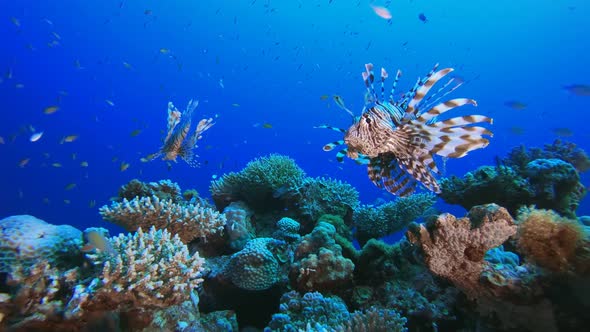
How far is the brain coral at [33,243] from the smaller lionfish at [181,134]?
1.84 meters

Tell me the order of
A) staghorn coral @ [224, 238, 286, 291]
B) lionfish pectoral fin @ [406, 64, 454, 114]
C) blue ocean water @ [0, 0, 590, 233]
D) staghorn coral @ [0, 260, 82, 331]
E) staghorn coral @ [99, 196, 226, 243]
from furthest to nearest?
blue ocean water @ [0, 0, 590, 233] < staghorn coral @ [99, 196, 226, 243] < staghorn coral @ [224, 238, 286, 291] < lionfish pectoral fin @ [406, 64, 454, 114] < staghorn coral @ [0, 260, 82, 331]

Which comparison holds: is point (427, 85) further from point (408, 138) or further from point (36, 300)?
point (36, 300)

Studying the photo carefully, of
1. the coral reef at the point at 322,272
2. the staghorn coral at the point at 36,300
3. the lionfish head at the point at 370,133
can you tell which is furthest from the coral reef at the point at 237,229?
the lionfish head at the point at 370,133

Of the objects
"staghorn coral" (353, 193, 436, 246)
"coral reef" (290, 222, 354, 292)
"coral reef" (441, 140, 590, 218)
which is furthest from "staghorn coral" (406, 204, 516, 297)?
"coral reef" (441, 140, 590, 218)

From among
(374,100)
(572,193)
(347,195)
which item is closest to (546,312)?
(374,100)

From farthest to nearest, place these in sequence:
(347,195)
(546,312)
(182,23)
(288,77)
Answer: (288,77), (182,23), (347,195), (546,312)

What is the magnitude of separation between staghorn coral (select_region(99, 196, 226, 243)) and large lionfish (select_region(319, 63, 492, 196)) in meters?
2.13

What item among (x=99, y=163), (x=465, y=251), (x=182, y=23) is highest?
(x=182, y=23)

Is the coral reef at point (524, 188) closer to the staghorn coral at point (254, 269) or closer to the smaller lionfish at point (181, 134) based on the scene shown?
the staghorn coral at point (254, 269)

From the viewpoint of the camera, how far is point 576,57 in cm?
6122

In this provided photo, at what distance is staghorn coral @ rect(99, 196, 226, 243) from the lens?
3.95 m

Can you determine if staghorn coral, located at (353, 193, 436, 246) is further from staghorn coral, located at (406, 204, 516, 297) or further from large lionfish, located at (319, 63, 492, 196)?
staghorn coral, located at (406, 204, 516, 297)

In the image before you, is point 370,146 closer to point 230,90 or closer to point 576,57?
point 230,90

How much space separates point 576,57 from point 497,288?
81419 millimetres
